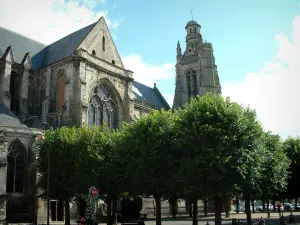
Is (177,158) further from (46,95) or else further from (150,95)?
(150,95)

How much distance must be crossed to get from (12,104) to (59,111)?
598 centimetres

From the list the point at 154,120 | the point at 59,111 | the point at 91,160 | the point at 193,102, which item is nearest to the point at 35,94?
the point at 59,111

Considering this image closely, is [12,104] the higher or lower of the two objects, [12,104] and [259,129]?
the higher

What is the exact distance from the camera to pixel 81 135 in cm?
2630

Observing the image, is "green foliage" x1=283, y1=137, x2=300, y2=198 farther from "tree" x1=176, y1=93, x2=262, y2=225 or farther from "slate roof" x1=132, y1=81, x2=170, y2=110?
"slate roof" x1=132, y1=81, x2=170, y2=110

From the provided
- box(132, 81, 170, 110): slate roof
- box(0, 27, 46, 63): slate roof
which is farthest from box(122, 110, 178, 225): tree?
box(132, 81, 170, 110): slate roof

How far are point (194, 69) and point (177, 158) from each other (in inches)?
1583

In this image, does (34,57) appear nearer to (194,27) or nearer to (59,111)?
(59,111)

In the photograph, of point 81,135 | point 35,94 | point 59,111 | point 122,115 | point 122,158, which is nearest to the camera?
point 122,158

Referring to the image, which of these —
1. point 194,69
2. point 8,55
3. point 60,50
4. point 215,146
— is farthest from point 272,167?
point 194,69

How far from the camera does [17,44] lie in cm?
4028

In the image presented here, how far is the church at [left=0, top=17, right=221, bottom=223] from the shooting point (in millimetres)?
29219

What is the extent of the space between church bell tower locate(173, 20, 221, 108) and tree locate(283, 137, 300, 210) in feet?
81.2

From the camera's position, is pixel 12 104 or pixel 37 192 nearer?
pixel 37 192
